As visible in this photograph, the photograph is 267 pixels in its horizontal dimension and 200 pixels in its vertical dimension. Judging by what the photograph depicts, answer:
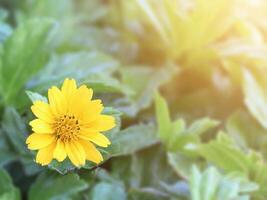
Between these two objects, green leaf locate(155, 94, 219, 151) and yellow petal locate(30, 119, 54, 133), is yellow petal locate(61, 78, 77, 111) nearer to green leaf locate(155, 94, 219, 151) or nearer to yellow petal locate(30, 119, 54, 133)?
yellow petal locate(30, 119, 54, 133)

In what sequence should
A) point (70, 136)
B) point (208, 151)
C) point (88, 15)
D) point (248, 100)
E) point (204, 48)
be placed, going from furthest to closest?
point (88, 15)
point (204, 48)
point (248, 100)
point (208, 151)
point (70, 136)

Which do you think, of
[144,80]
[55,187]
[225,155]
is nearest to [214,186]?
[225,155]

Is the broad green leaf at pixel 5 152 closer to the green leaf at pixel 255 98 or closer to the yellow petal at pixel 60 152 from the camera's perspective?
the yellow petal at pixel 60 152

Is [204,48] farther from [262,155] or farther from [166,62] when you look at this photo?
[262,155]

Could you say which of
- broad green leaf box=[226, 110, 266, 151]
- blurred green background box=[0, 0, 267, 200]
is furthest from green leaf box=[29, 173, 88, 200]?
broad green leaf box=[226, 110, 266, 151]

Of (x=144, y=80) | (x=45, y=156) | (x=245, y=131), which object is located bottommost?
(x=45, y=156)

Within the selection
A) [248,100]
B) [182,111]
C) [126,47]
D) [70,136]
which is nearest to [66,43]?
[126,47]

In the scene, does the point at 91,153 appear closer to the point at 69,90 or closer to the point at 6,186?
the point at 69,90
